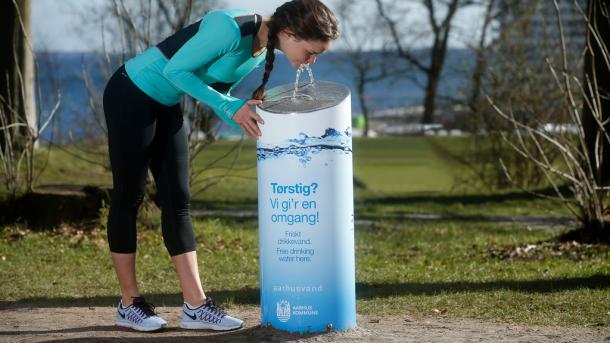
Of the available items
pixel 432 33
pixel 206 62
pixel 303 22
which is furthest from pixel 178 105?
pixel 432 33

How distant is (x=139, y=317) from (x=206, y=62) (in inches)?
57.2

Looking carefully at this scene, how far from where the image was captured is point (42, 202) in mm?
9938

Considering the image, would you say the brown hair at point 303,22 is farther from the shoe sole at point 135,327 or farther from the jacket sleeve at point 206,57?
the shoe sole at point 135,327

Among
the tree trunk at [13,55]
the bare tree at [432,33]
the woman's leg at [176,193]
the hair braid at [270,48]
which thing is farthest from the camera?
the bare tree at [432,33]

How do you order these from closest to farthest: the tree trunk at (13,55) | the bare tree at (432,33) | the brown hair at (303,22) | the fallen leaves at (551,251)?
the brown hair at (303,22)
the fallen leaves at (551,251)
the tree trunk at (13,55)
the bare tree at (432,33)

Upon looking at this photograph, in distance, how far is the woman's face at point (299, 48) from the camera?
15.5ft

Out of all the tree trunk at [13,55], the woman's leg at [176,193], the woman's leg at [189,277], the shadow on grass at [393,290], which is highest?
the tree trunk at [13,55]

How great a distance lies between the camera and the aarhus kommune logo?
16.5 ft

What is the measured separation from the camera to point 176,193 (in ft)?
17.4

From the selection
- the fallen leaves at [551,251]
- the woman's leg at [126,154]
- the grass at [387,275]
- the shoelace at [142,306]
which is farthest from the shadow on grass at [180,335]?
the fallen leaves at [551,251]

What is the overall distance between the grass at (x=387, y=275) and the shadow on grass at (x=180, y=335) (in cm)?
124

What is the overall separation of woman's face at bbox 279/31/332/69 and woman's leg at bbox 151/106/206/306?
0.82 meters

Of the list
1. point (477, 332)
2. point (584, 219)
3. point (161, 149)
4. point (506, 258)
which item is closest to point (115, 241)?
point (161, 149)

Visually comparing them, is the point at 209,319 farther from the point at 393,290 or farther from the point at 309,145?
the point at 393,290
